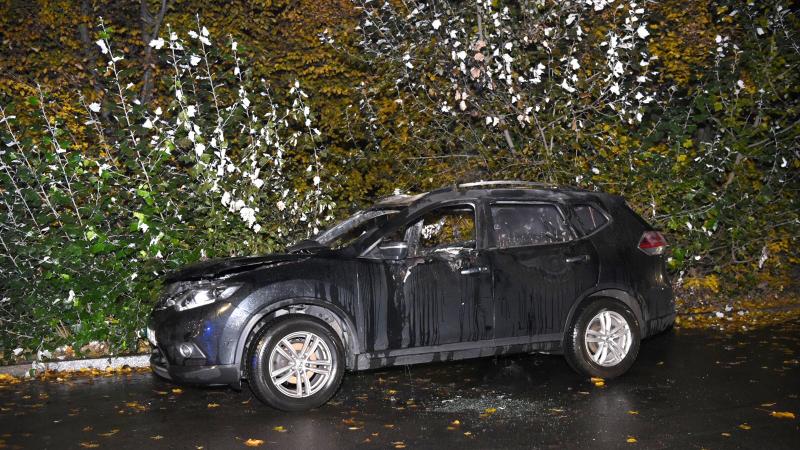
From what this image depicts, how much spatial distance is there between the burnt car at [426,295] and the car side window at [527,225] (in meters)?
0.01

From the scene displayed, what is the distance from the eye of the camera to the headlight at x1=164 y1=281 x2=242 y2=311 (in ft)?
25.8

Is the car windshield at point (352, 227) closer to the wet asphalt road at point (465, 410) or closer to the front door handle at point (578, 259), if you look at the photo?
the wet asphalt road at point (465, 410)

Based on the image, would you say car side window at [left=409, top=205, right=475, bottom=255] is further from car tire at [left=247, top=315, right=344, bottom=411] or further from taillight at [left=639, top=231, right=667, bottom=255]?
taillight at [left=639, top=231, right=667, bottom=255]

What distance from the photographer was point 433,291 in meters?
8.32

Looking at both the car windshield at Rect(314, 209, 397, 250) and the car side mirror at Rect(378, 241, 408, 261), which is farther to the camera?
the car windshield at Rect(314, 209, 397, 250)

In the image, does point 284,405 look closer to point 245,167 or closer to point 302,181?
point 245,167

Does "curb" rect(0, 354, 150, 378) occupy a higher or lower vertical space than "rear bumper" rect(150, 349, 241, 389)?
higher

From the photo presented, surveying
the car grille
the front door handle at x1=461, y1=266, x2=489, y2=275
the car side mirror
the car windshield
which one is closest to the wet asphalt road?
the car grille

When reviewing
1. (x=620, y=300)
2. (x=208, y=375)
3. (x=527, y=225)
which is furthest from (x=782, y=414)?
(x=208, y=375)

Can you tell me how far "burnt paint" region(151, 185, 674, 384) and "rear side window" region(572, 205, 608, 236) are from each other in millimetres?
80

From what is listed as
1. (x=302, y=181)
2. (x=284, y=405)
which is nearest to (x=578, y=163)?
(x=302, y=181)

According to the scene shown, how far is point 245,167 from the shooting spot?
1180 cm

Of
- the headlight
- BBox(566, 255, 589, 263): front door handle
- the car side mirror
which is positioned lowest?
the headlight

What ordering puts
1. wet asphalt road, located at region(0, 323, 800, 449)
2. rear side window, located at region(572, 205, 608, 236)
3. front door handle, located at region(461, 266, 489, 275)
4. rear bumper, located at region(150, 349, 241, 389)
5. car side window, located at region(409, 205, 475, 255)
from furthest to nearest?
rear side window, located at region(572, 205, 608, 236) < car side window, located at region(409, 205, 475, 255) < front door handle, located at region(461, 266, 489, 275) < rear bumper, located at region(150, 349, 241, 389) < wet asphalt road, located at region(0, 323, 800, 449)
